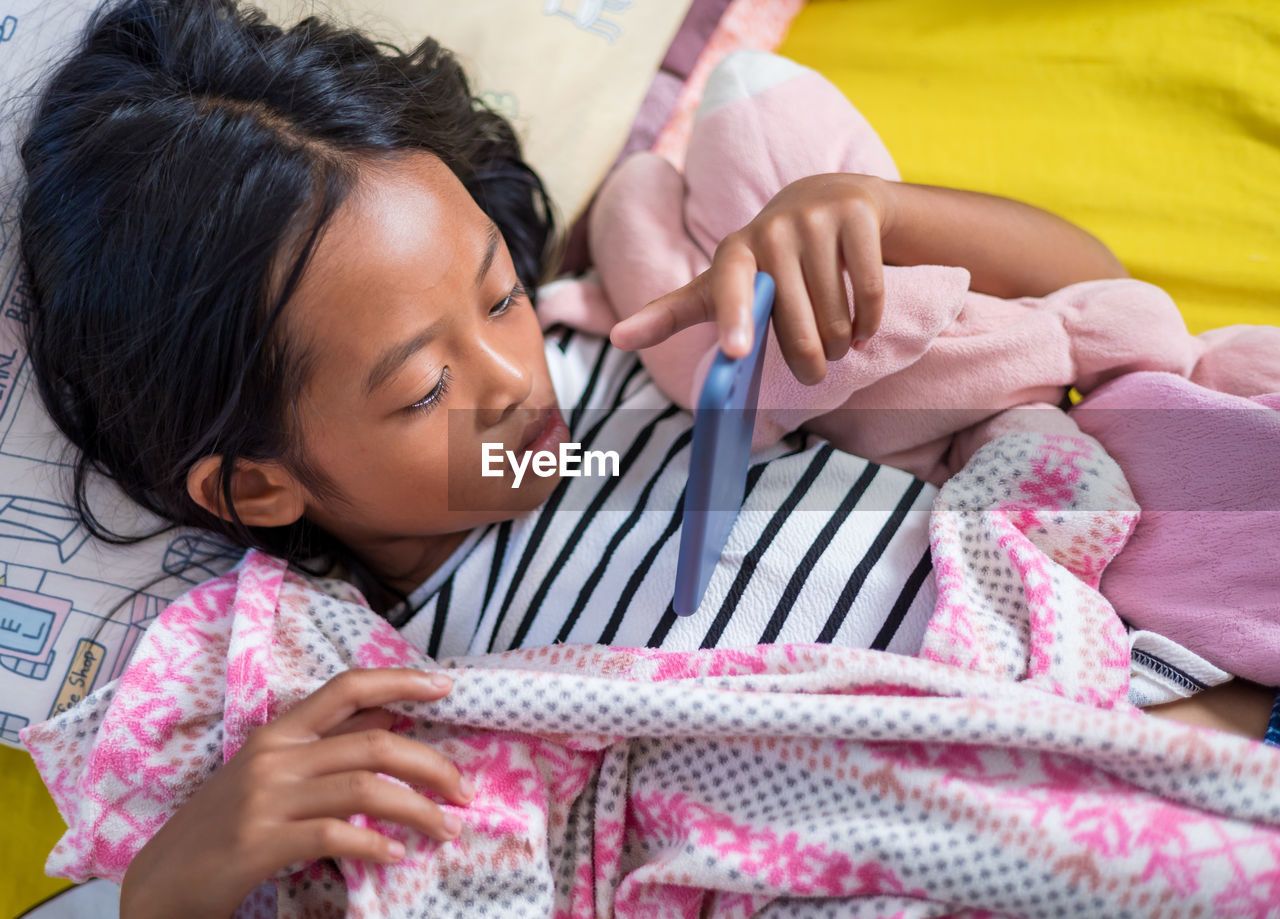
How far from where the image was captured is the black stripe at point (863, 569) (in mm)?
682

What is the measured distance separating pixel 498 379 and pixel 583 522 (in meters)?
0.17

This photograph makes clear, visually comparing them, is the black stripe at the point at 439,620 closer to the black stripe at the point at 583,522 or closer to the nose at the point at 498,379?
the black stripe at the point at 583,522

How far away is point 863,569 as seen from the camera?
695 mm

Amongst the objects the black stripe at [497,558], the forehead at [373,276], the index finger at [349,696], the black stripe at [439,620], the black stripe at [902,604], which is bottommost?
the black stripe at [439,620]

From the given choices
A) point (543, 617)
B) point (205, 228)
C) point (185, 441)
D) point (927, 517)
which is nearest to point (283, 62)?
point (205, 228)

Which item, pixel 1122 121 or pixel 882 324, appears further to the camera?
pixel 1122 121

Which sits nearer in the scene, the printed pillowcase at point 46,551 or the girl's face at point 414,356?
the girl's face at point 414,356

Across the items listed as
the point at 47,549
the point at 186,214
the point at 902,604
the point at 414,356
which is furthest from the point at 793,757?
the point at 47,549

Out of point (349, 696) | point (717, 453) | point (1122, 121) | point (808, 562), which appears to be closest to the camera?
point (717, 453)

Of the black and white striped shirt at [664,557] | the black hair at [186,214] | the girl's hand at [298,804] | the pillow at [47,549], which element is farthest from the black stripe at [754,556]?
the pillow at [47,549]

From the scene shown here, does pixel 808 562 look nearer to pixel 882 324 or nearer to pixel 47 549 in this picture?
pixel 882 324

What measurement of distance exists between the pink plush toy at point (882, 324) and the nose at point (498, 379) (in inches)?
5.0

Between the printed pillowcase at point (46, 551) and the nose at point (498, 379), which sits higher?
the nose at point (498, 379)

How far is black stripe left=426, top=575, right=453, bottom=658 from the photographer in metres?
0.78
